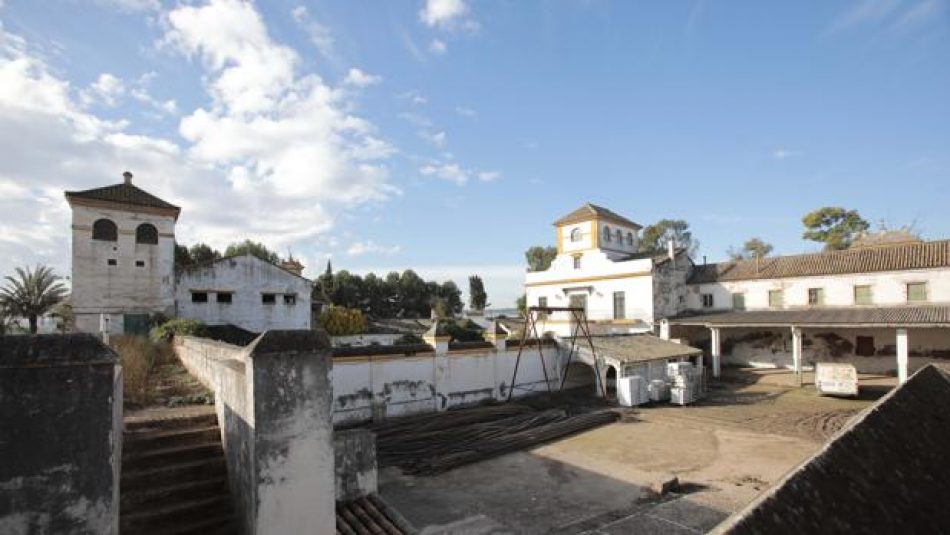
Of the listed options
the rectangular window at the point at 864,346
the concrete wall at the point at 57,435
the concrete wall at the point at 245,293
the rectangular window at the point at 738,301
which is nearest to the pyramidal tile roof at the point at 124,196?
the concrete wall at the point at 245,293

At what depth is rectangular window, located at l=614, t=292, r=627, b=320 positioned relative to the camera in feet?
94.6

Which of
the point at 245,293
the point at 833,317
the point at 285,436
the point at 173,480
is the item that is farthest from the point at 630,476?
the point at 245,293

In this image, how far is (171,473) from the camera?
503cm

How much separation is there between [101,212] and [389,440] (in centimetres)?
1673

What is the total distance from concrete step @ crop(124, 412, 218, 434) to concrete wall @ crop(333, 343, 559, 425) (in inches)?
303

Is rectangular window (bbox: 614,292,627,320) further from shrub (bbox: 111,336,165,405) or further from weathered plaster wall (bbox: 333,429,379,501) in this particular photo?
weathered plaster wall (bbox: 333,429,379,501)

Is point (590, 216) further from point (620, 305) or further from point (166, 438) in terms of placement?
point (166, 438)

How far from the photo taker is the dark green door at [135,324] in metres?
20.0

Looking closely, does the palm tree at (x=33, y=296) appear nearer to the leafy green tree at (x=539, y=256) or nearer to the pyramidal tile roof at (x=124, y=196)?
the pyramidal tile roof at (x=124, y=196)

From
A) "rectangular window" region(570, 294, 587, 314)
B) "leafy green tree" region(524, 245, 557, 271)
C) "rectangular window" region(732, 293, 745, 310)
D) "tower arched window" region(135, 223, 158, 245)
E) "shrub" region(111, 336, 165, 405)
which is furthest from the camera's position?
"leafy green tree" region(524, 245, 557, 271)

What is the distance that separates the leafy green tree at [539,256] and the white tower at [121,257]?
4393 cm

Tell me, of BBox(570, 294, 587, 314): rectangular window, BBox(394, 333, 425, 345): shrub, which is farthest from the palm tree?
BBox(570, 294, 587, 314): rectangular window

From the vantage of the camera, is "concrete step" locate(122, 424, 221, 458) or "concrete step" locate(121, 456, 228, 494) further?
"concrete step" locate(122, 424, 221, 458)

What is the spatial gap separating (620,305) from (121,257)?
25.5 m
